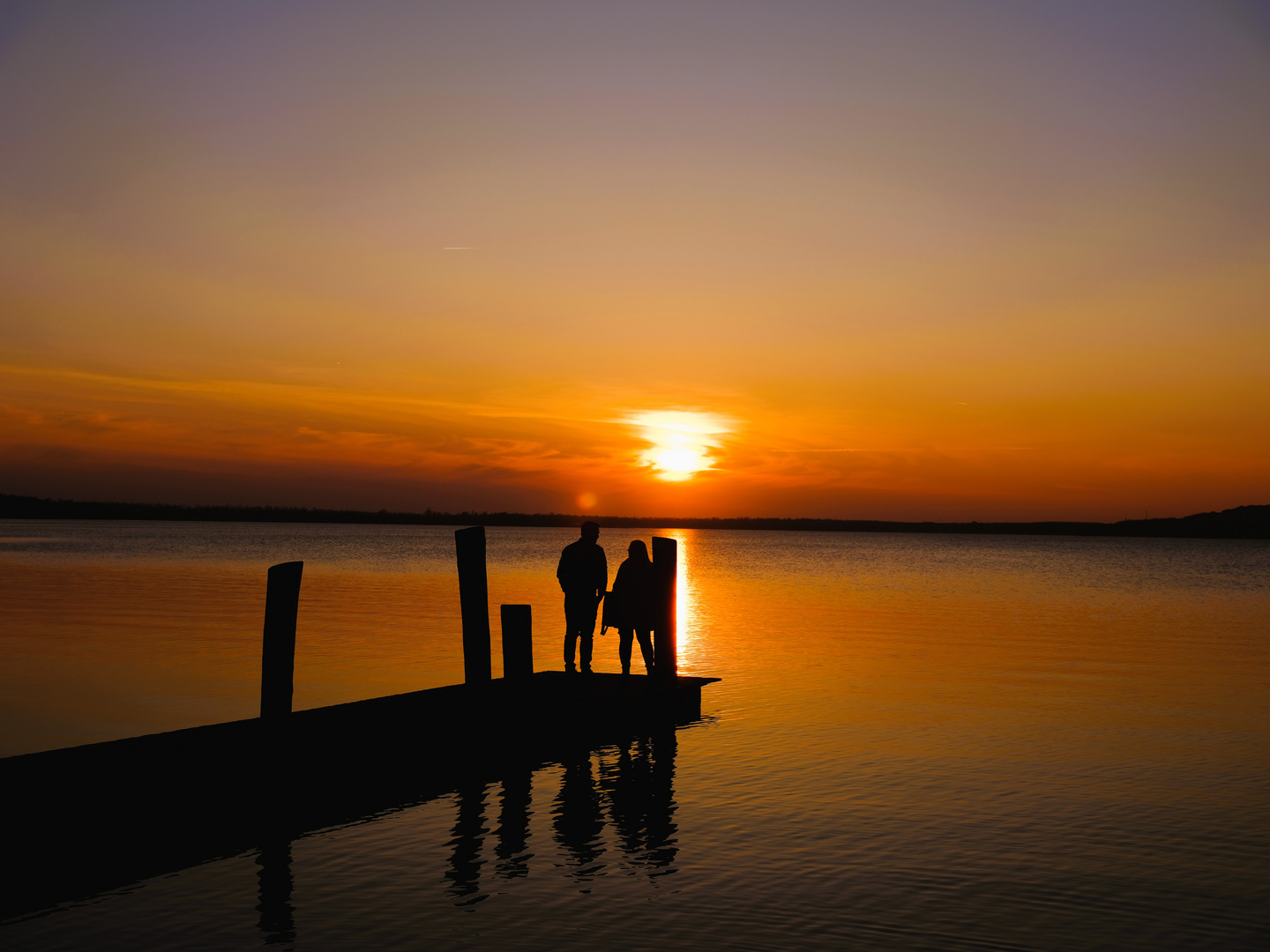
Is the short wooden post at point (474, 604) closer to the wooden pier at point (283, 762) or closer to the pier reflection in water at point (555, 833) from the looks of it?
the wooden pier at point (283, 762)

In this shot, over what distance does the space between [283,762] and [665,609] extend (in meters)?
8.65

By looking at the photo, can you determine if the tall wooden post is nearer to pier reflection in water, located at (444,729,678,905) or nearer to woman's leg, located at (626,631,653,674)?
woman's leg, located at (626,631,653,674)

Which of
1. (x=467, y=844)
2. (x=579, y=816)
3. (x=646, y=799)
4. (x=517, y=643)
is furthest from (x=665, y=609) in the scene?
(x=467, y=844)

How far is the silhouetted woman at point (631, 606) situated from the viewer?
59.1ft

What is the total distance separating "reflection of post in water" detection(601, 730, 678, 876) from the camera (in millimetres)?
10695

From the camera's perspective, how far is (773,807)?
1246cm

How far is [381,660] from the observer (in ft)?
81.1

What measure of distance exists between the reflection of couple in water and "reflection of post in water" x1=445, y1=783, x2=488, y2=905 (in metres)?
4.09

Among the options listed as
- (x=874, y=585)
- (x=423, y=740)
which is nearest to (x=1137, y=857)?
(x=423, y=740)

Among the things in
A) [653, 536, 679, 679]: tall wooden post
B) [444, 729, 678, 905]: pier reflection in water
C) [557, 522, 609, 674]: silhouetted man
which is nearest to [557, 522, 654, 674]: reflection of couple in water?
[557, 522, 609, 674]: silhouetted man

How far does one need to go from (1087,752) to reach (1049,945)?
333 inches

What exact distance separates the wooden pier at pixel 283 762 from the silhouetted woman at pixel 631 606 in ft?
1.87

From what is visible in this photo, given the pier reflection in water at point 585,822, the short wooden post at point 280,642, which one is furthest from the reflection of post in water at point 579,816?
the short wooden post at point 280,642

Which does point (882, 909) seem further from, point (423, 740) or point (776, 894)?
point (423, 740)
